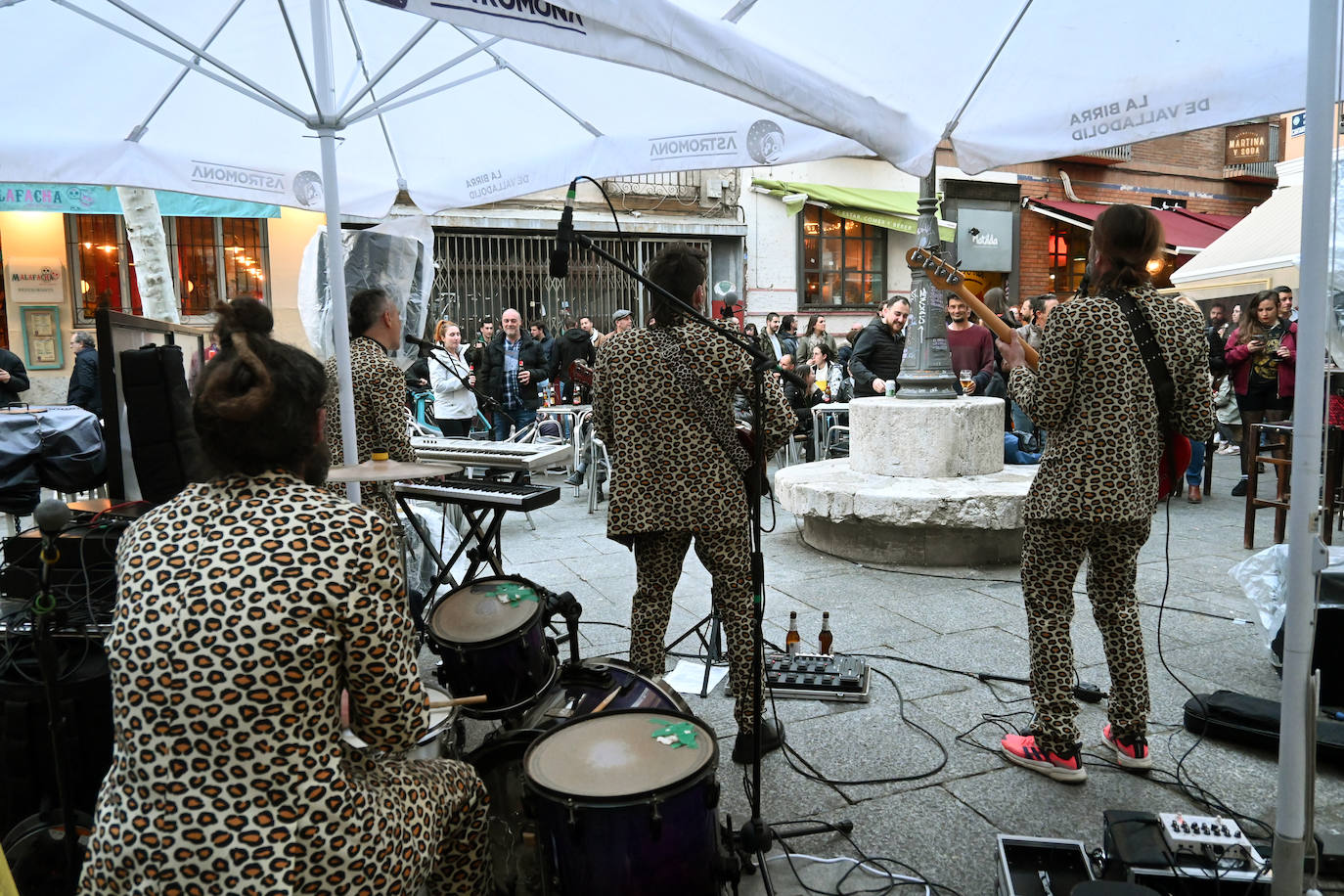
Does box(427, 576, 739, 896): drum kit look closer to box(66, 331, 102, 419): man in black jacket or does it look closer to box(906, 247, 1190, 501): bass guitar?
box(906, 247, 1190, 501): bass guitar

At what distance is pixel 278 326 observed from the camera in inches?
551

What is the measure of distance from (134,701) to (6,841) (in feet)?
4.04

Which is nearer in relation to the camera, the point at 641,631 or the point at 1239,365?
the point at 641,631

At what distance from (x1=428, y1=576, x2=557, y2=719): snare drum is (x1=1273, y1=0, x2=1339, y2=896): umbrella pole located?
2028 mm

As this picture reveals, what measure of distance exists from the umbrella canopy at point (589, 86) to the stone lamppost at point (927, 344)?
2.69 m

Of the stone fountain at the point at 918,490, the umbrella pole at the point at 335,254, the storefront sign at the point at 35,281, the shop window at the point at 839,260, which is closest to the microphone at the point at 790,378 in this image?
the umbrella pole at the point at 335,254

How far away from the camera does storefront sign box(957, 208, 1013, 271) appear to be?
1755 centimetres

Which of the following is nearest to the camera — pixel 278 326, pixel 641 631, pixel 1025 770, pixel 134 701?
pixel 134 701

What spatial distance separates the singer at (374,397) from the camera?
152 inches

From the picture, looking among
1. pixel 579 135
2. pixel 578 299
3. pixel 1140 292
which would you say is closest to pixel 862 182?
pixel 578 299

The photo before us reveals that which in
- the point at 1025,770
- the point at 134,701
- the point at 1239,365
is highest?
the point at 1239,365

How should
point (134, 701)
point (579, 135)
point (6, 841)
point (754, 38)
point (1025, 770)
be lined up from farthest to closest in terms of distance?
point (579, 135), point (1025, 770), point (754, 38), point (6, 841), point (134, 701)

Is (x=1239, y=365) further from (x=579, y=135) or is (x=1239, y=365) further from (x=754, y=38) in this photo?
(x=754, y=38)

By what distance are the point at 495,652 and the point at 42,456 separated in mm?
3825
